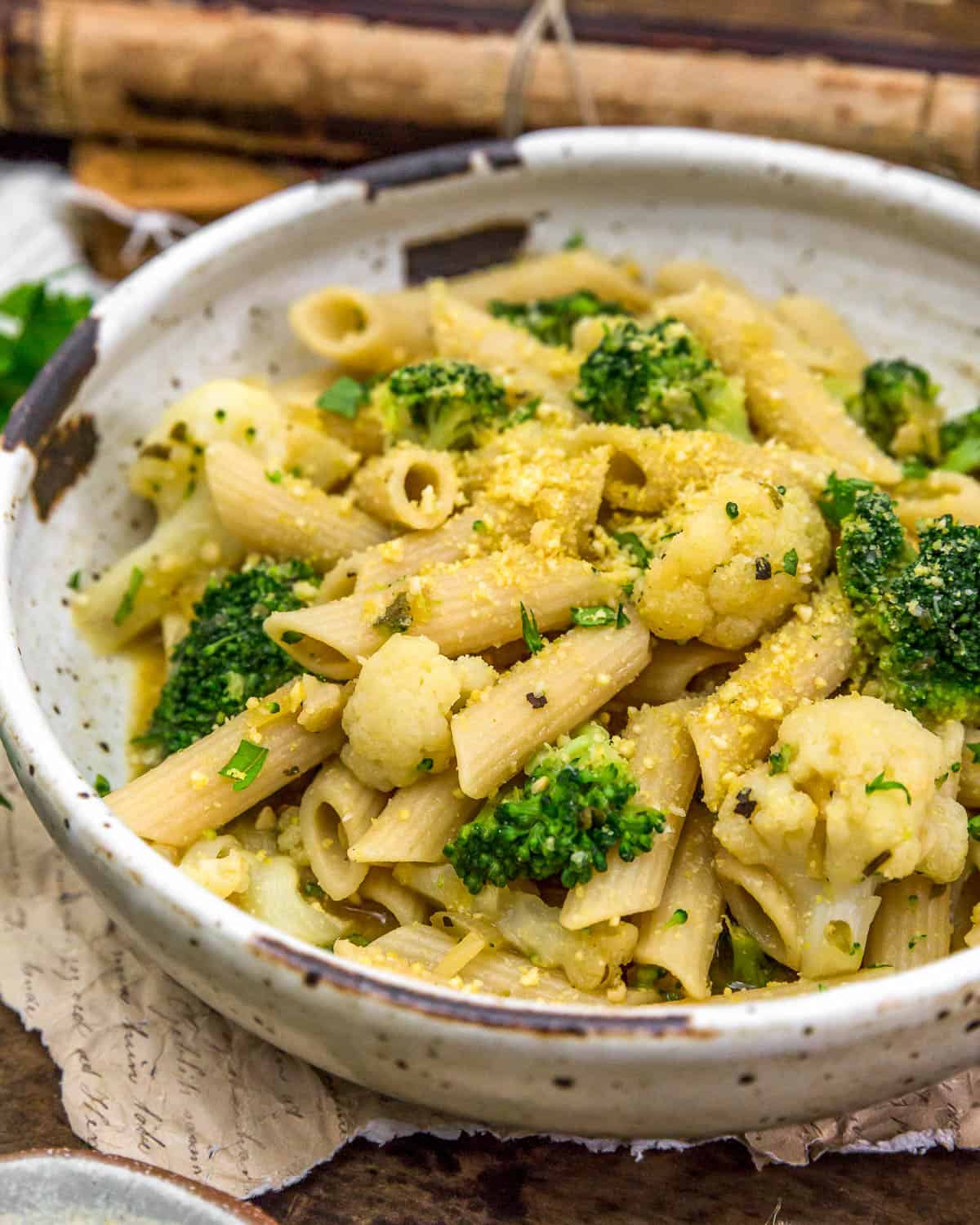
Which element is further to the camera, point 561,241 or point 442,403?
point 561,241

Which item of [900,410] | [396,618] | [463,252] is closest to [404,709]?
[396,618]

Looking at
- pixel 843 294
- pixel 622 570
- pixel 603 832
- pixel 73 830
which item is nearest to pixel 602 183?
pixel 843 294

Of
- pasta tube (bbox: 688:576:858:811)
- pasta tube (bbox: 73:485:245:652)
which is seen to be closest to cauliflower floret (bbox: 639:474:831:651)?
pasta tube (bbox: 688:576:858:811)

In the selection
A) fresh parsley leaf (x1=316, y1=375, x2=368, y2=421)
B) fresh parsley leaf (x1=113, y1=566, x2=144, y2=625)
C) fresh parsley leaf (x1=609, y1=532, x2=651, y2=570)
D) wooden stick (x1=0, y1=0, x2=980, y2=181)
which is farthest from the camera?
wooden stick (x1=0, y1=0, x2=980, y2=181)

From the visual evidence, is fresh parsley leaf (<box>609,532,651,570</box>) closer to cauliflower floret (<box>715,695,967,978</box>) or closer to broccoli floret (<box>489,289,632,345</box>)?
cauliflower floret (<box>715,695,967,978</box>)

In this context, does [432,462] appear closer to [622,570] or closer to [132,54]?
[622,570]

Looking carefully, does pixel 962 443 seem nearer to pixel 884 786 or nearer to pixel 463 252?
pixel 884 786
